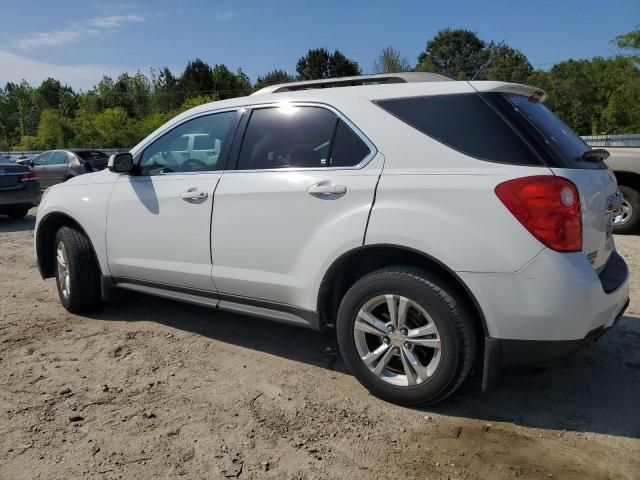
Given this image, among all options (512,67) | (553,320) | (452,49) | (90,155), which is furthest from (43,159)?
(452,49)

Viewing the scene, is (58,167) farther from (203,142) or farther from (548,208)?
(548,208)

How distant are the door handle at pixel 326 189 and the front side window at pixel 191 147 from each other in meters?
0.87

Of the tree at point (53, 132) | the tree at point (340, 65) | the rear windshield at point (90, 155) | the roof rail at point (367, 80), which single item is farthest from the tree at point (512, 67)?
the roof rail at point (367, 80)

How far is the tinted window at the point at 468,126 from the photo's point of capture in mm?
2707

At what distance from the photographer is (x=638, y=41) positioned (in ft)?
120

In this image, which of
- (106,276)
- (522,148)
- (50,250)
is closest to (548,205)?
(522,148)

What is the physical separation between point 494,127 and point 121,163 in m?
2.72

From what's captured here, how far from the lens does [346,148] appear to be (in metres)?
3.18

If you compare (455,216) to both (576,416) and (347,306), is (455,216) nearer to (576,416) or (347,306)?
(347,306)

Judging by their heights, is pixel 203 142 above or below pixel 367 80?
below

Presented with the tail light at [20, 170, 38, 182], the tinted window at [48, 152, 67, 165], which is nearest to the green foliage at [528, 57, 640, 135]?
the tinted window at [48, 152, 67, 165]

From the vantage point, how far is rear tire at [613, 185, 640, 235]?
770 centimetres

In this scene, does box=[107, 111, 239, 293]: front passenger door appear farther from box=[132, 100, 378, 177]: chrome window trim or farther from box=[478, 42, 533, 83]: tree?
box=[478, 42, 533, 83]: tree

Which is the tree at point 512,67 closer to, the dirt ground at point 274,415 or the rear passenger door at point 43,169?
the rear passenger door at point 43,169
